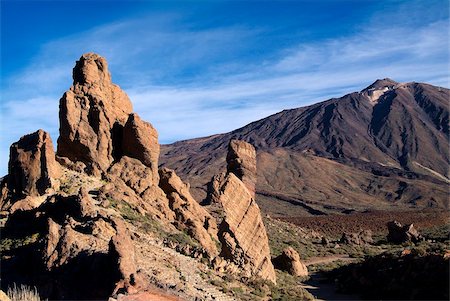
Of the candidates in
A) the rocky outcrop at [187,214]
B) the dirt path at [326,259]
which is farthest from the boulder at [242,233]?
the dirt path at [326,259]

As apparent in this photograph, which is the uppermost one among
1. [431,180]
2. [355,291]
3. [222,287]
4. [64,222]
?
[64,222]

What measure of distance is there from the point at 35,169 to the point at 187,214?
10.4 meters

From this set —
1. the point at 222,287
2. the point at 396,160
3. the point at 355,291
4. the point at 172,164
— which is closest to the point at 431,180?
the point at 396,160

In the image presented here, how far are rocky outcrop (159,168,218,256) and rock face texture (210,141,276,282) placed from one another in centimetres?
610

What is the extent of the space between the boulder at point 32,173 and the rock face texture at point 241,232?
32.4 feet

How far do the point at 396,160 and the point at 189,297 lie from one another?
189872 mm

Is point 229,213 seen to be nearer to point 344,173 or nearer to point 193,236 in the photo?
point 193,236

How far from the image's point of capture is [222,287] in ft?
65.3

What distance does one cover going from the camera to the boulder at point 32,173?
2666 centimetres

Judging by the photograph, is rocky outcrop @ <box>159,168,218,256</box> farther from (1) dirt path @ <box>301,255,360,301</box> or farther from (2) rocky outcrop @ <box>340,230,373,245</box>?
(2) rocky outcrop @ <box>340,230,373,245</box>

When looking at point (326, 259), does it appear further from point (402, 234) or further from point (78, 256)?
point (78, 256)

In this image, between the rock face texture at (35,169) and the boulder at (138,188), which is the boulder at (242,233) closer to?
the boulder at (138,188)

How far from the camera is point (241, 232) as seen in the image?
24.4 meters

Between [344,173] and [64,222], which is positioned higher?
[64,222]
